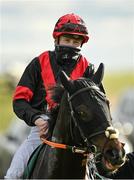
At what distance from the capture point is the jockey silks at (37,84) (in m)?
10.9

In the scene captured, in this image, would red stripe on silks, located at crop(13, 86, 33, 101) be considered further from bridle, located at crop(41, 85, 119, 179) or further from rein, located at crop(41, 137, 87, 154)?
bridle, located at crop(41, 85, 119, 179)

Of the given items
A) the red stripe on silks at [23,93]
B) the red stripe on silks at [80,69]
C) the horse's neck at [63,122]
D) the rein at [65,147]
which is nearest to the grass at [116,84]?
the red stripe on silks at [80,69]

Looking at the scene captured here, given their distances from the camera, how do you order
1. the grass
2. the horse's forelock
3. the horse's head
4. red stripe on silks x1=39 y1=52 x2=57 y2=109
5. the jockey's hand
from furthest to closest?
the grass → red stripe on silks x1=39 y1=52 x2=57 y2=109 → the jockey's hand → the horse's forelock → the horse's head

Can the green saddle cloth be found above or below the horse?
below

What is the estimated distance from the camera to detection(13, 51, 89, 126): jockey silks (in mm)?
10875

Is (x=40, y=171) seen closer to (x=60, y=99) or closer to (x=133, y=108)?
(x=60, y=99)

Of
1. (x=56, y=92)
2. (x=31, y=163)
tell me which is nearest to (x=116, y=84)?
(x=31, y=163)

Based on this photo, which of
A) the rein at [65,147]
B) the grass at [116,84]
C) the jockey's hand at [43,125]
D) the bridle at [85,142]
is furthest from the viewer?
the grass at [116,84]

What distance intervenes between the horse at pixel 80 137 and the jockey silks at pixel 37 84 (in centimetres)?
57

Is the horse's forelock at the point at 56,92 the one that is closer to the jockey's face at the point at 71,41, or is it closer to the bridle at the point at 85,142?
the bridle at the point at 85,142

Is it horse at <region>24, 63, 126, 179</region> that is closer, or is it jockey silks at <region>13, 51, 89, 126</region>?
horse at <region>24, 63, 126, 179</region>

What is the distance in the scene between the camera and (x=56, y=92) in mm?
10219

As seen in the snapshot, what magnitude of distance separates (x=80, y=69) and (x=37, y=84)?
575mm

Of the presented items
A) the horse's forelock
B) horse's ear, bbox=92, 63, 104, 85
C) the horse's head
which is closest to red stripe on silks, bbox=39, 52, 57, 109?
the horse's forelock
